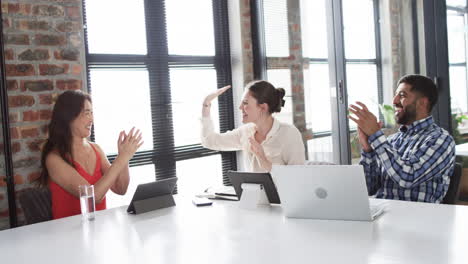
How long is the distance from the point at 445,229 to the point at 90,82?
104 inches

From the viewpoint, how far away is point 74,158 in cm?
295

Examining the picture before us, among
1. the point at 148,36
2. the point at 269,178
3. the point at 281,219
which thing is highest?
the point at 148,36

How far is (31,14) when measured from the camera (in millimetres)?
3094

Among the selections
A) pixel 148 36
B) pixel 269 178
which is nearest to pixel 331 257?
pixel 269 178

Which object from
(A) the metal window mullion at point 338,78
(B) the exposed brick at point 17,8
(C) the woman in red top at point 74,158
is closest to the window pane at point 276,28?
(A) the metal window mullion at point 338,78

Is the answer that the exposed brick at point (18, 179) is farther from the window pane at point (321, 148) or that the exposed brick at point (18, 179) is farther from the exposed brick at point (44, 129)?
the window pane at point (321, 148)

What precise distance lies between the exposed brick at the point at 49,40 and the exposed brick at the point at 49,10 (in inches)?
5.4

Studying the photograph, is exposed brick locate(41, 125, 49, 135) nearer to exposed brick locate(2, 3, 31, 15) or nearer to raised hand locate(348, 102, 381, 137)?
exposed brick locate(2, 3, 31, 15)

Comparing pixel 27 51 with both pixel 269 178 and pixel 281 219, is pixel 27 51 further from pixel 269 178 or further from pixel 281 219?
pixel 281 219

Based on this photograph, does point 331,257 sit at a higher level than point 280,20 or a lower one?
lower

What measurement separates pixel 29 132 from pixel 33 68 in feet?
1.32

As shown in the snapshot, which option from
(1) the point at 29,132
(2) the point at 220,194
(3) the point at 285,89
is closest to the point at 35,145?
(1) the point at 29,132

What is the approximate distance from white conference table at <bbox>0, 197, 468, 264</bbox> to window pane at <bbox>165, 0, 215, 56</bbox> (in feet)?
6.82

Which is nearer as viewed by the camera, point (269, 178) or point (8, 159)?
point (269, 178)
